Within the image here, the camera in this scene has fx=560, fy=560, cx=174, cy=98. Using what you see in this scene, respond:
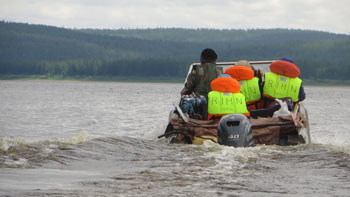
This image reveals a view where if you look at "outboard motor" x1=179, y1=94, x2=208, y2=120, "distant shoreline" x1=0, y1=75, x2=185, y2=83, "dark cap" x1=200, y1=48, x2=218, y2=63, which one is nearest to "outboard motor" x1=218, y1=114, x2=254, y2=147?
"outboard motor" x1=179, y1=94, x2=208, y2=120

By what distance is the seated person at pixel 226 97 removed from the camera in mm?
9562

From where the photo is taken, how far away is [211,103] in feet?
32.2

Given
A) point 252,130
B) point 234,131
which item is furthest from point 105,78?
point 234,131

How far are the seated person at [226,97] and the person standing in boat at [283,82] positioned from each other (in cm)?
145

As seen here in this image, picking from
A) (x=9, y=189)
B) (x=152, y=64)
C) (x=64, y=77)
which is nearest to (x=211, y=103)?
(x=9, y=189)

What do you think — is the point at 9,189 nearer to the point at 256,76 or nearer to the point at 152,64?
the point at 256,76

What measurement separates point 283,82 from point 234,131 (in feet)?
8.77

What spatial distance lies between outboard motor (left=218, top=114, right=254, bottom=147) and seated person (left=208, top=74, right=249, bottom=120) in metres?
0.89

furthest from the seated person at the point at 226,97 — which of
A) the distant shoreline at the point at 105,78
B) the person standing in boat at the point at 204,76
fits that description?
the distant shoreline at the point at 105,78

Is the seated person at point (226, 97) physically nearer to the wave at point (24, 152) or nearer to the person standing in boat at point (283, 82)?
the person standing in boat at point (283, 82)

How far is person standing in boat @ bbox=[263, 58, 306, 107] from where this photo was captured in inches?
427

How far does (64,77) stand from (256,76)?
143 metres

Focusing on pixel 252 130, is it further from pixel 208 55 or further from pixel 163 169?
pixel 163 169

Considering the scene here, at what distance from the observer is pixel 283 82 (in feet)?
36.0
